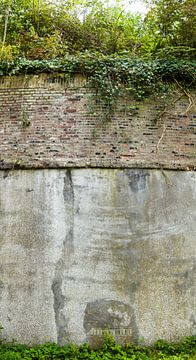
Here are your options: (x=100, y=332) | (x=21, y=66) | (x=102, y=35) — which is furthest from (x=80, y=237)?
(x=102, y=35)

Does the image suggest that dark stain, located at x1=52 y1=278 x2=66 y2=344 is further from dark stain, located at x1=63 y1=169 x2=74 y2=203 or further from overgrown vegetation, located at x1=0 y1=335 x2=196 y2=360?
dark stain, located at x1=63 y1=169 x2=74 y2=203

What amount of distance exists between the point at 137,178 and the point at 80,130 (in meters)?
1.45

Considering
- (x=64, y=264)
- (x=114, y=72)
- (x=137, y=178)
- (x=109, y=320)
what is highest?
(x=114, y=72)

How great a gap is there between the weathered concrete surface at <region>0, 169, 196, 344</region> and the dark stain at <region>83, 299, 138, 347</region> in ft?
0.05

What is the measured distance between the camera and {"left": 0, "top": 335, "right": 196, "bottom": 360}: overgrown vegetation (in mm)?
6137

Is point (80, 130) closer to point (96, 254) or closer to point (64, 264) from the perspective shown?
point (96, 254)

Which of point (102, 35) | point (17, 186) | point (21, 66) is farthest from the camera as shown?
point (102, 35)

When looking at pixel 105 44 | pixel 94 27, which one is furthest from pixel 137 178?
pixel 94 27

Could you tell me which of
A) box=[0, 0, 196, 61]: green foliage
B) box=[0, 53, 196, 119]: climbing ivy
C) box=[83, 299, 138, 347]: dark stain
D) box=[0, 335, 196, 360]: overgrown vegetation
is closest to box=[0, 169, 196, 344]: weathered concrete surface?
box=[83, 299, 138, 347]: dark stain

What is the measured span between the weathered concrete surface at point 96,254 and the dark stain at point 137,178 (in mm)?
19

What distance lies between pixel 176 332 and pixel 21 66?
5894 mm

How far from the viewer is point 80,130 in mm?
7289

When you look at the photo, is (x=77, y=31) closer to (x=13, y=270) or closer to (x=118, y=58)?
(x=118, y=58)

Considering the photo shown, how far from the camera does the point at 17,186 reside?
7.10 meters
